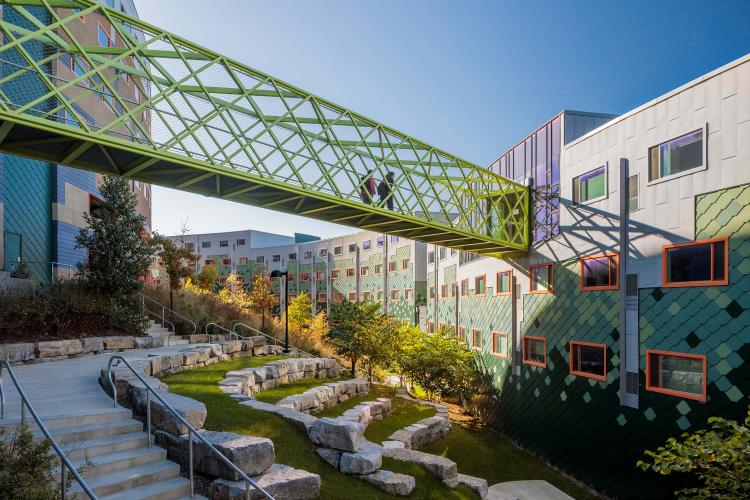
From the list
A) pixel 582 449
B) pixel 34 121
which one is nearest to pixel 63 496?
pixel 34 121

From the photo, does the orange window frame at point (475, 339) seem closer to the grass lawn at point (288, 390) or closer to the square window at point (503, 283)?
the square window at point (503, 283)

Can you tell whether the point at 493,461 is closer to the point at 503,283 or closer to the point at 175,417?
the point at 503,283

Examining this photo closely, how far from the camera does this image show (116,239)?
1591 centimetres

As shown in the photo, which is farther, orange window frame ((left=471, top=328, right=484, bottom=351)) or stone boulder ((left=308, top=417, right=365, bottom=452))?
orange window frame ((left=471, top=328, right=484, bottom=351))

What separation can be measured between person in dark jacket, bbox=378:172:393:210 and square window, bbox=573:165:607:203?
6.66 meters

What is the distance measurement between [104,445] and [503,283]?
57.9 feet

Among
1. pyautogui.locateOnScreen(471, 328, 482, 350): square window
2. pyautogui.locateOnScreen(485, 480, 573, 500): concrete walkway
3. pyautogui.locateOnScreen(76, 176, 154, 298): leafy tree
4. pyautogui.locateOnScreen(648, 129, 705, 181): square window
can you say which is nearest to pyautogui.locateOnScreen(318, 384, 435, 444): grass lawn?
pyautogui.locateOnScreen(485, 480, 573, 500): concrete walkway

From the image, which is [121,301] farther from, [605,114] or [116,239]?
[605,114]

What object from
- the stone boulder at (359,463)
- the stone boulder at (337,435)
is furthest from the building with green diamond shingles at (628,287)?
the stone boulder at (337,435)

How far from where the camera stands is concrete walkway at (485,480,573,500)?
12971 millimetres

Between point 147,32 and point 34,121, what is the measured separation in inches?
156

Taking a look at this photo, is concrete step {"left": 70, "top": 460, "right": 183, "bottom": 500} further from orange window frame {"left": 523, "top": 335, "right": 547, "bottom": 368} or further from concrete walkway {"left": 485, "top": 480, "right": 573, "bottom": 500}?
orange window frame {"left": 523, "top": 335, "right": 547, "bottom": 368}

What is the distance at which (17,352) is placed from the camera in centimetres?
1184

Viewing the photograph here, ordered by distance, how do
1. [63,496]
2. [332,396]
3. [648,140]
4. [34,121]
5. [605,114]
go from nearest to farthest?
[63,496] → [34,121] → [648,140] → [332,396] → [605,114]
